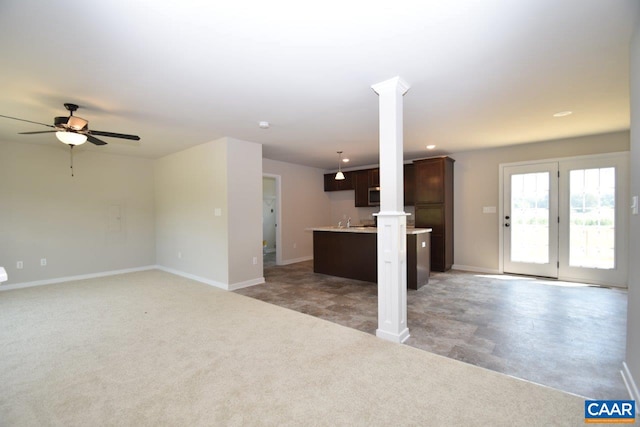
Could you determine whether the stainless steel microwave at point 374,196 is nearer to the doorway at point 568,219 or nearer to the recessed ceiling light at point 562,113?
the doorway at point 568,219

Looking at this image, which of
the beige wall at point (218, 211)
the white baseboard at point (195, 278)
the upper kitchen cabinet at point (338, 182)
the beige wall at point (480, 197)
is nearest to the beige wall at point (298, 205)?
the upper kitchen cabinet at point (338, 182)

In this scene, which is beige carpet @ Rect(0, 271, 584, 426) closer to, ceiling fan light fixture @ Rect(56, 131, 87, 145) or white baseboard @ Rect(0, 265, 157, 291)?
white baseboard @ Rect(0, 265, 157, 291)

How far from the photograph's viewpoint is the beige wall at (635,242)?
1.82 meters

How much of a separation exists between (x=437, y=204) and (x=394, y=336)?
12.7ft

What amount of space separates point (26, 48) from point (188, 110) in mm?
1444

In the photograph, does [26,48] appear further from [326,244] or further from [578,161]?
[578,161]

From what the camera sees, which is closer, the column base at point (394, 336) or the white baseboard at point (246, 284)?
the column base at point (394, 336)

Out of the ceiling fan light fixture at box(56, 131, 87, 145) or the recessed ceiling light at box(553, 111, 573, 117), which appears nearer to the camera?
the ceiling fan light fixture at box(56, 131, 87, 145)

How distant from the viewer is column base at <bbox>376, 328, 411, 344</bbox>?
2.66 metres

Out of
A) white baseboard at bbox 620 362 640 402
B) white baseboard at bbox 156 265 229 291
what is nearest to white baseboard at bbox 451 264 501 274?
white baseboard at bbox 620 362 640 402

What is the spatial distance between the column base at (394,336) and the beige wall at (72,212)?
5.75 meters

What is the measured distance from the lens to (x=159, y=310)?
3686 millimetres

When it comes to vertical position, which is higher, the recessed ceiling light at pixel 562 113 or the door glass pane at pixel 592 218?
the recessed ceiling light at pixel 562 113

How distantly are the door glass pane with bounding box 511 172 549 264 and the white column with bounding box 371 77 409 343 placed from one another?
4.03 meters
